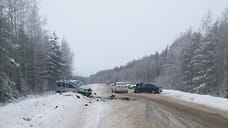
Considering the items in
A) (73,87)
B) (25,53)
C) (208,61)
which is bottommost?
(73,87)

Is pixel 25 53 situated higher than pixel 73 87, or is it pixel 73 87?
pixel 25 53

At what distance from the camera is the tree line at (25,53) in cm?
1869

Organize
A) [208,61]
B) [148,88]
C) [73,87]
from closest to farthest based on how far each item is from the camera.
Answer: [73,87] → [148,88] → [208,61]

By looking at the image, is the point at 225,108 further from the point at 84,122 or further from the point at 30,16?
the point at 30,16

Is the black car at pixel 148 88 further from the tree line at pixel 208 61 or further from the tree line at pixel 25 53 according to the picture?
the tree line at pixel 25 53

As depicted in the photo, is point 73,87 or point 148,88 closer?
point 73,87

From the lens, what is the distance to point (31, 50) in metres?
31.1

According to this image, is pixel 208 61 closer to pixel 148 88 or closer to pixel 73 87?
pixel 148 88

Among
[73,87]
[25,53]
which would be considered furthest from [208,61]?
[25,53]

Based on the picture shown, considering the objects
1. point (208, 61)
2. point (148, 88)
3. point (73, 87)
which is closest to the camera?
point (73, 87)

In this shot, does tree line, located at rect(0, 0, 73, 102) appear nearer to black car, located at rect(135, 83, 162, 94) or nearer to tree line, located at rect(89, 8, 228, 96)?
black car, located at rect(135, 83, 162, 94)

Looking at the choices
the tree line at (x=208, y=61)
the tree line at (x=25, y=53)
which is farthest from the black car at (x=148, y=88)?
the tree line at (x=25, y=53)

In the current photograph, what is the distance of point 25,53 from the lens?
2931cm

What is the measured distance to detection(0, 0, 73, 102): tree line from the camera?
1869 cm
